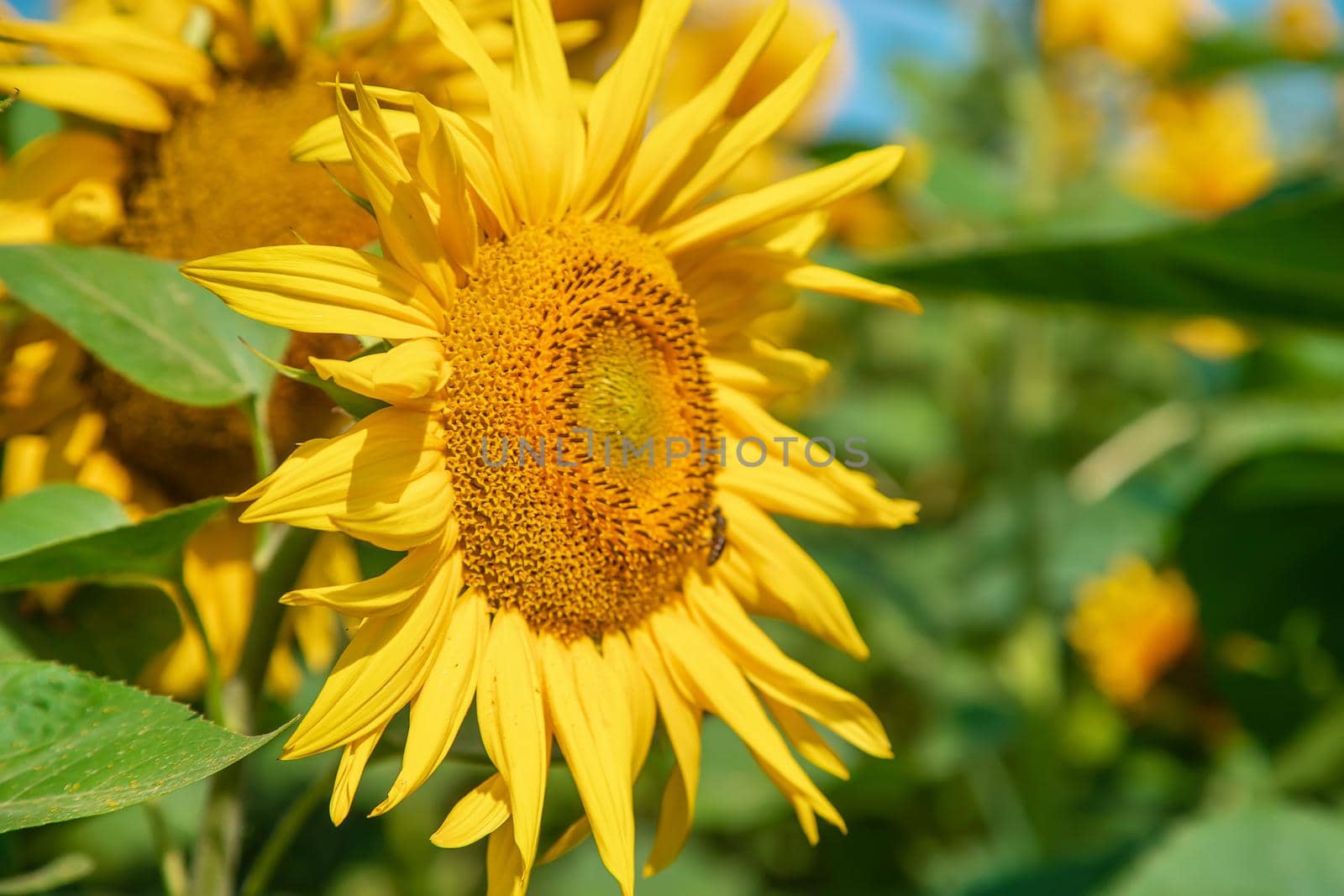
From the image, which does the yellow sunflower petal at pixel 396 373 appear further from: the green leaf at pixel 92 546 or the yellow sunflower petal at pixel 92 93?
the yellow sunflower petal at pixel 92 93

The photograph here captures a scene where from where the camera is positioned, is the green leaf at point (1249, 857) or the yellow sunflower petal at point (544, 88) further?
the green leaf at point (1249, 857)

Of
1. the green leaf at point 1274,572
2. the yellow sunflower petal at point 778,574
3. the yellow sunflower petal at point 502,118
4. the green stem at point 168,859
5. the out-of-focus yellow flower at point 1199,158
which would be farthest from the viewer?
Answer: the out-of-focus yellow flower at point 1199,158

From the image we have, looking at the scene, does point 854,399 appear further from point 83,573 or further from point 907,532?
point 83,573

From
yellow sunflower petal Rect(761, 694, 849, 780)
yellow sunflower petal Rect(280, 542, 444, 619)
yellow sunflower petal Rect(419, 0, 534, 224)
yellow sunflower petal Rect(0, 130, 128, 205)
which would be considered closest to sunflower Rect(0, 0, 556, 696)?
yellow sunflower petal Rect(0, 130, 128, 205)

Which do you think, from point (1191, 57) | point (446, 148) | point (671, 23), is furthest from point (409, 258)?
point (1191, 57)

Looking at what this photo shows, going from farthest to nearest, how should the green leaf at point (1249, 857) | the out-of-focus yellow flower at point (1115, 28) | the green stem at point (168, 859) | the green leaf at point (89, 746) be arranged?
the out-of-focus yellow flower at point (1115, 28) → the green leaf at point (1249, 857) → the green stem at point (168, 859) → the green leaf at point (89, 746)

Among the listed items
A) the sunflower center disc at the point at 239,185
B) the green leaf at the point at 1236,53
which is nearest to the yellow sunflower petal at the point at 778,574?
the sunflower center disc at the point at 239,185

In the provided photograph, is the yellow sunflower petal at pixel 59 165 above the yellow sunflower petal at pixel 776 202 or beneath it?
above

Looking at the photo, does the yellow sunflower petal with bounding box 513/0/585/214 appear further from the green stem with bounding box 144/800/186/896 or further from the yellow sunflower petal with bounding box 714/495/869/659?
the green stem with bounding box 144/800/186/896
